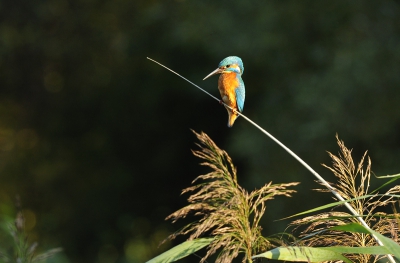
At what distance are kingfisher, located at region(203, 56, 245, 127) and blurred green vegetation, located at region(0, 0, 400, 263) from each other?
2.09 m

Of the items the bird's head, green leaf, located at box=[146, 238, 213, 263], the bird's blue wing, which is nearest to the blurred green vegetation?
the bird's blue wing

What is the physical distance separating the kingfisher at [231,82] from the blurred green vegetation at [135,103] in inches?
82.3

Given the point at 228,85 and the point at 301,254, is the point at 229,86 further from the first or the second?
Result: the point at 301,254

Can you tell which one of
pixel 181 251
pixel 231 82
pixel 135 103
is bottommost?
pixel 135 103

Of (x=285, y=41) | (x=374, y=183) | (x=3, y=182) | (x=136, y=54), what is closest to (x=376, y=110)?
(x=374, y=183)

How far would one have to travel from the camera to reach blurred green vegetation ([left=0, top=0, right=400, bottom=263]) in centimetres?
452

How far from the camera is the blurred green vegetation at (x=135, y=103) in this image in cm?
452

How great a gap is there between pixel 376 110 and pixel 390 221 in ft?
10.4

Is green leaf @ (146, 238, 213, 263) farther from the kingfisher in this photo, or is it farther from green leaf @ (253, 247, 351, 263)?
the kingfisher

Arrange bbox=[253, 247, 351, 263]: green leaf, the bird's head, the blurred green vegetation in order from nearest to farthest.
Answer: bbox=[253, 247, 351, 263]: green leaf
the bird's head
the blurred green vegetation

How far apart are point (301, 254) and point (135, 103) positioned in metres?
5.58

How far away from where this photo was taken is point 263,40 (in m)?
4.54

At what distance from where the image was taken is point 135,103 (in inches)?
255

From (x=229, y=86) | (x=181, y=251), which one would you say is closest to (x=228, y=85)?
(x=229, y=86)
